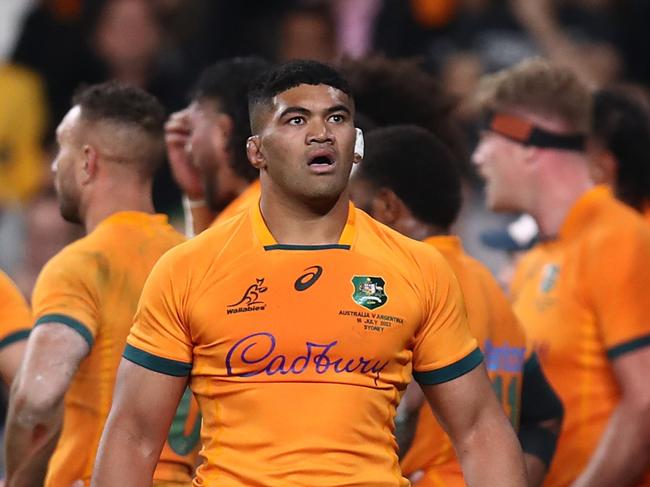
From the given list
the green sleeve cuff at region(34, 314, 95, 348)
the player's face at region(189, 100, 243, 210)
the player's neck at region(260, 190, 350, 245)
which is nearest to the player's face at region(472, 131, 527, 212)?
the player's face at region(189, 100, 243, 210)

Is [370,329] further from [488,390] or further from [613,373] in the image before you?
[613,373]

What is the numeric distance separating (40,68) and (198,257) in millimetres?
6392

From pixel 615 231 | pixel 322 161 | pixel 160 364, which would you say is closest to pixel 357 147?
pixel 322 161

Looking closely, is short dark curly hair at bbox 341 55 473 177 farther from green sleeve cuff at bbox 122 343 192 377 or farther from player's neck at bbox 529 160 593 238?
green sleeve cuff at bbox 122 343 192 377

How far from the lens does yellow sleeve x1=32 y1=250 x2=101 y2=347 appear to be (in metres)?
5.00

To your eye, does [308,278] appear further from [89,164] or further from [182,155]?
[182,155]

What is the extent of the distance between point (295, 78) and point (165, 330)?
0.75m

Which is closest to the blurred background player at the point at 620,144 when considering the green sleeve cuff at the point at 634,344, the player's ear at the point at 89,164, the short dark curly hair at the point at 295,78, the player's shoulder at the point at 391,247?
the green sleeve cuff at the point at 634,344

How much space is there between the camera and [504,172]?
6711 mm

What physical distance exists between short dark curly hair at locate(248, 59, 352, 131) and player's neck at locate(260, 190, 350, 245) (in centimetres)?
24

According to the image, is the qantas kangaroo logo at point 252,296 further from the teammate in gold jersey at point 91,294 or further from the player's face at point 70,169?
the player's face at point 70,169

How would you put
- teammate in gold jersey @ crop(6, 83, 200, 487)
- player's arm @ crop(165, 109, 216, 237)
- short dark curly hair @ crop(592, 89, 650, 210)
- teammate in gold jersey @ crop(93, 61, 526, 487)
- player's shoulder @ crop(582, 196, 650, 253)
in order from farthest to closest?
1. short dark curly hair @ crop(592, 89, 650, 210)
2. player's arm @ crop(165, 109, 216, 237)
3. player's shoulder @ crop(582, 196, 650, 253)
4. teammate in gold jersey @ crop(6, 83, 200, 487)
5. teammate in gold jersey @ crop(93, 61, 526, 487)

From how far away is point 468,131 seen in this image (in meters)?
9.66

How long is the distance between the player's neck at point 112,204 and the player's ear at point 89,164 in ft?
0.25
